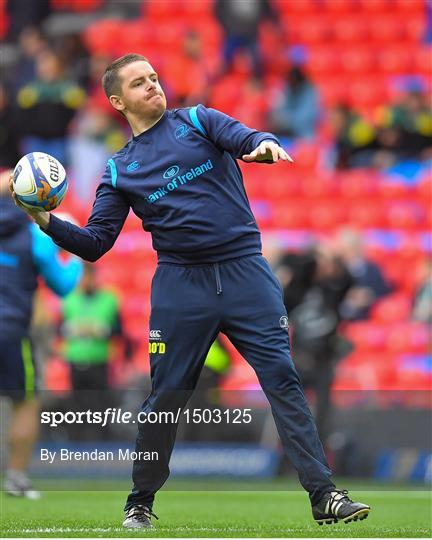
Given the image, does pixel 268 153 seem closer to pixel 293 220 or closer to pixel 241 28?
pixel 293 220

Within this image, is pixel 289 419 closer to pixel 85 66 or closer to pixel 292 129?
pixel 292 129

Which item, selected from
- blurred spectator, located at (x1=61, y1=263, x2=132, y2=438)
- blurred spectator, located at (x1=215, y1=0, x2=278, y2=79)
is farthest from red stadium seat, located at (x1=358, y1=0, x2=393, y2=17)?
blurred spectator, located at (x1=61, y1=263, x2=132, y2=438)

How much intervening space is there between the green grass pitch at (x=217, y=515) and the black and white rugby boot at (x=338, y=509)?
151 mm

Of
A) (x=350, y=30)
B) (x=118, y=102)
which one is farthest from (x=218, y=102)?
(x=118, y=102)

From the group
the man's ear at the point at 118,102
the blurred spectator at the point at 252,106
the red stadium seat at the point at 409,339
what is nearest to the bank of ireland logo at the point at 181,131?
the man's ear at the point at 118,102

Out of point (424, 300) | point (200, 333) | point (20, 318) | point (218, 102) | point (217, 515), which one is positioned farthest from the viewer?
point (218, 102)

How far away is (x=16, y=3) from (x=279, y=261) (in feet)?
26.9

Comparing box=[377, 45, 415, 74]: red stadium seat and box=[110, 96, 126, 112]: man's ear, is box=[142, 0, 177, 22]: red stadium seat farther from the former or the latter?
box=[110, 96, 126, 112]: man's ear

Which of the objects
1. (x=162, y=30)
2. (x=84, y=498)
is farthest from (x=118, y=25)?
(x=84, y=498)

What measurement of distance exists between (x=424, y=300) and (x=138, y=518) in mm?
8389

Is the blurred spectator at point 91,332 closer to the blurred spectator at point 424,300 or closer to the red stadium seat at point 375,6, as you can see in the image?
the blurred spectator at point 424,300

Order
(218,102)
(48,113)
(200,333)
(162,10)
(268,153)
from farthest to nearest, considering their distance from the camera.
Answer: (162,10), (218,102), (48,113), (200,333), (268,153)

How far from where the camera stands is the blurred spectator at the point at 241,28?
63.6ft

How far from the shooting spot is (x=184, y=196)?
6.85 metres
